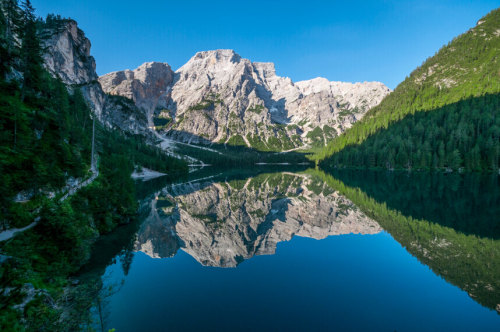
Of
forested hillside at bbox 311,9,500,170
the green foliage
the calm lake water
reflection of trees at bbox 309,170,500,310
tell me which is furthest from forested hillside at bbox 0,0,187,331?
forested hillside at bbox 311,9,500,170

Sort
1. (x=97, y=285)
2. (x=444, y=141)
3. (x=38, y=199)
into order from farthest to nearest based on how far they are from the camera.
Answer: (x=444, y=141) → (x=38, y=199) → (x=97, y=285)

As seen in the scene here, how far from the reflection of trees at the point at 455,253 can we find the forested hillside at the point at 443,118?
93953 mm

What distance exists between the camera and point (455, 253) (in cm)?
1948

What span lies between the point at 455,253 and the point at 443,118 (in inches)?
5390

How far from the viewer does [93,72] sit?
16500 centimetres

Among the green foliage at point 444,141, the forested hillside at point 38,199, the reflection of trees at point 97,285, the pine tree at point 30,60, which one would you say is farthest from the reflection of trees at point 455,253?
the green foliage at point 444,141

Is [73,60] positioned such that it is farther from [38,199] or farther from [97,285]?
[97,285]

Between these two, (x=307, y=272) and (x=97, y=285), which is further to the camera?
(x=307, y=272)

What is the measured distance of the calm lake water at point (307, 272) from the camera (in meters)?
12.4

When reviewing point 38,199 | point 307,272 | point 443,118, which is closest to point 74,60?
point 38,199

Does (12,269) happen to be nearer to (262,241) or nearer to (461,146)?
(262,241)

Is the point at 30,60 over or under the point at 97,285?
over

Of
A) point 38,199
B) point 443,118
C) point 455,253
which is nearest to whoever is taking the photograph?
point 38,199

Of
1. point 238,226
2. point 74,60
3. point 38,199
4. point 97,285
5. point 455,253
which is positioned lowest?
point 238,226
